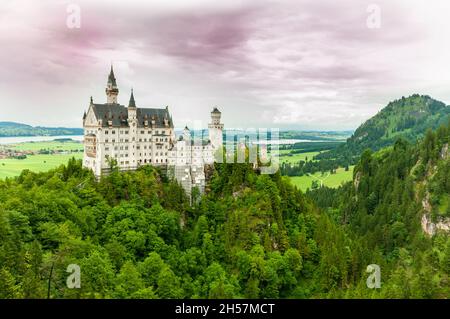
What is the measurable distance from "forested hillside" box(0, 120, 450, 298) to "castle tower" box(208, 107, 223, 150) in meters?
7.11

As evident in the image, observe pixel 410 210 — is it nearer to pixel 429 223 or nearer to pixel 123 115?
pixel 429 223

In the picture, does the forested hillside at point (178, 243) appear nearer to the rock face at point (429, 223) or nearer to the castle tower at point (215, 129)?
the castle tower at point (215, 129)

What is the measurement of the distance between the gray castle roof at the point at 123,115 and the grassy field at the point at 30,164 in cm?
3920

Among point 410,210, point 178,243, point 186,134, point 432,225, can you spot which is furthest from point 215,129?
point 432,225

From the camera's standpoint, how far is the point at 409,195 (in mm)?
178000

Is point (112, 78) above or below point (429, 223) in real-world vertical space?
above

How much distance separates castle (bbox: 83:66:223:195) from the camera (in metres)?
101

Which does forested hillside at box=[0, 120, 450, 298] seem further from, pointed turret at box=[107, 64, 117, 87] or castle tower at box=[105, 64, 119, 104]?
pointed turret at box=[107, 64, 117, 87]

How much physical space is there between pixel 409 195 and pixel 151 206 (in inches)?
5053

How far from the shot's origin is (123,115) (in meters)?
106

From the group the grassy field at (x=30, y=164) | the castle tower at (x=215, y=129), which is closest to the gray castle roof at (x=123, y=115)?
the castle tower at (x=215, y=129)

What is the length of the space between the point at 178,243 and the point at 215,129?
113ft

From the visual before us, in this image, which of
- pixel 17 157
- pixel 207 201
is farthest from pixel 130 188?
pixel 17 157
